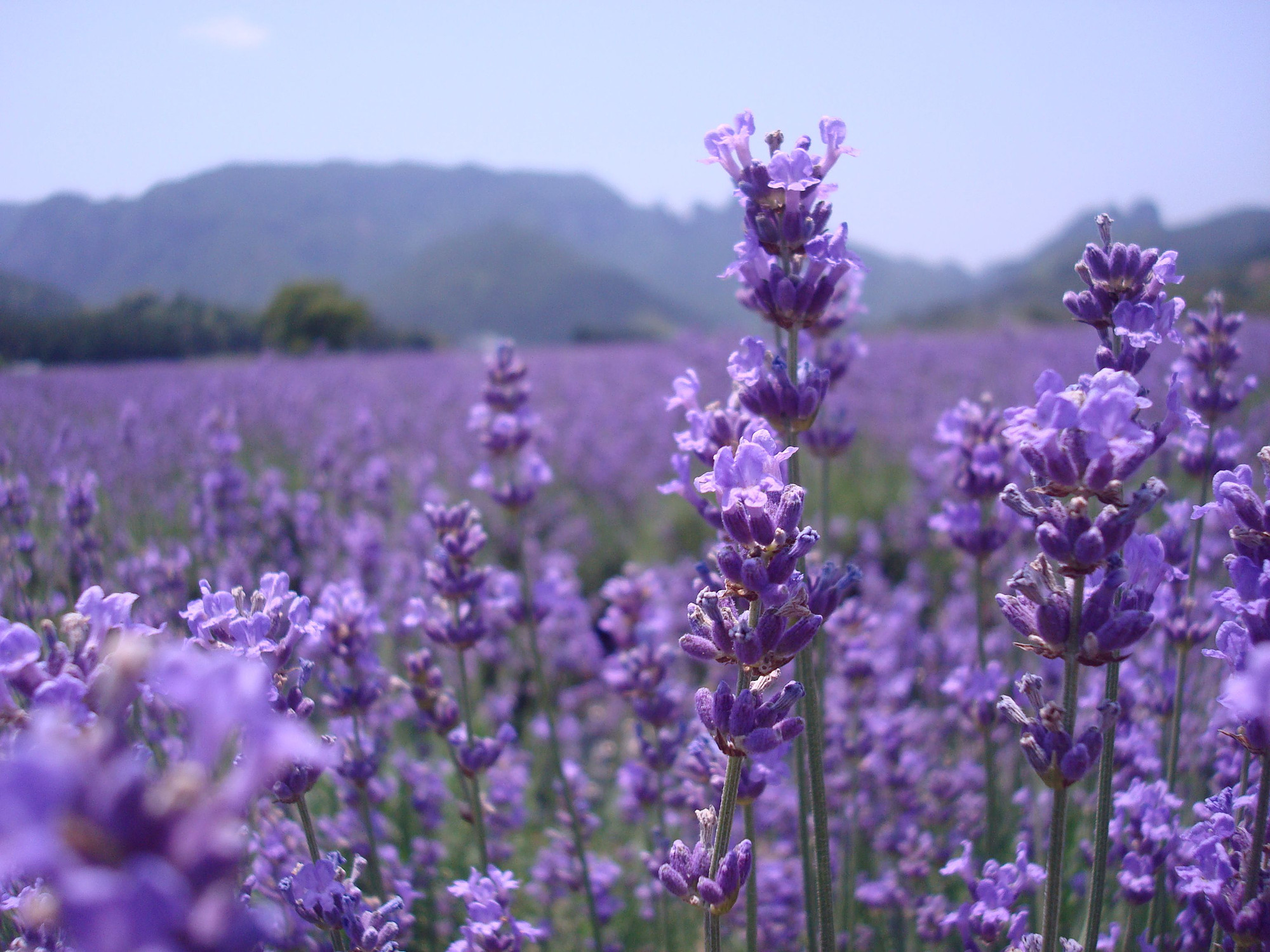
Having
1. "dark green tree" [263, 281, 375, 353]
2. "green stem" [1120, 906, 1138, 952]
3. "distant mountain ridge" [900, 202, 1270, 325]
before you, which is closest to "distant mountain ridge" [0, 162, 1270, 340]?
"distant mountain ridge" [900, 202, 1270, 325]

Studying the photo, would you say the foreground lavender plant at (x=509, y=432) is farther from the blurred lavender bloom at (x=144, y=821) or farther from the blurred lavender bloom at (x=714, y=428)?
the blurred lavender bloom at (x=144, y=821)

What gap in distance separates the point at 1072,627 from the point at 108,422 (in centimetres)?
→ 526

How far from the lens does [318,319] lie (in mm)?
20344

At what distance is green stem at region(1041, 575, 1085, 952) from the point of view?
988 millimetres

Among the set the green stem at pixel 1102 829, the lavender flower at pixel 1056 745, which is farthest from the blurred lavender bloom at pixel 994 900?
the lavender flower at pixel 1056 745

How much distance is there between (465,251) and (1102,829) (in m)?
69.1

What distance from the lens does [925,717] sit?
9.61ft

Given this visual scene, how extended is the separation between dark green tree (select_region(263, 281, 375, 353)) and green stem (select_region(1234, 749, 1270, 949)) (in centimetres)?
1807

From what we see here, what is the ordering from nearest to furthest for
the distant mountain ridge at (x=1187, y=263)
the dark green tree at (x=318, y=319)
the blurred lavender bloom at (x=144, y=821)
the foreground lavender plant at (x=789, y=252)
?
the blurred lavender bloom at (x=144, y=821)
the foreground lavender plant at (x=789, y=252)
the distant mountain ridge at (x=1187, y=263)
the dark green tree at (x=318, y=319)

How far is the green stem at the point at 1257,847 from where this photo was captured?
3.32 feet

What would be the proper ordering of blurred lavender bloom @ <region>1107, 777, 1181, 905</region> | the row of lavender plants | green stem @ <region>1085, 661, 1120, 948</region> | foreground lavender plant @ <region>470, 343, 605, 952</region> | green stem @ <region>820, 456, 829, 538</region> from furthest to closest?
foreground lavender plant @ <region>470, 343, 605, 952</region> → green stem @ <region>820, 456, 829, 538</region> → blurred lavender bloom @ <region>1107, 777, 1181, 905</region> → green stem @ <region>1085, 661, 1120, 948</region> → the row of lavender plants

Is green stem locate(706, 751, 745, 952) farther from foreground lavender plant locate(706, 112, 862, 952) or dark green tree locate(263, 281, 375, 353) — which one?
dark green tree locate(263, 281, 375, 353)

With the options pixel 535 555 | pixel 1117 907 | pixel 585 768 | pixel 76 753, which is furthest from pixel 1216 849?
pixel 535 555

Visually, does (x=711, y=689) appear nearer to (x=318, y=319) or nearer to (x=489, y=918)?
(x=489, y=918)
